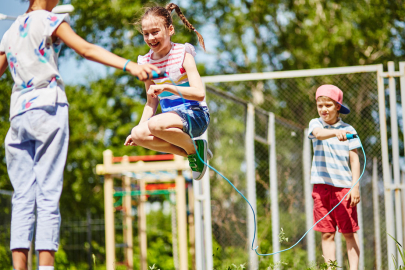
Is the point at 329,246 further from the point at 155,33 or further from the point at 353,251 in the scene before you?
the point at 155,33

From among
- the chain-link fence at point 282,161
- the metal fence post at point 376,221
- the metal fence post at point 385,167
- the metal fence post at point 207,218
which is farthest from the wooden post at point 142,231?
the metal fence post at point 385,167

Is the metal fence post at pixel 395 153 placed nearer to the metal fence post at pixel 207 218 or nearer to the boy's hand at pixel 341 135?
the boy's hand at pixel 341 135

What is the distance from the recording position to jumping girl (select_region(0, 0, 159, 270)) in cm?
245

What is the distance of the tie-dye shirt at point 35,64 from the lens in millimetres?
2521

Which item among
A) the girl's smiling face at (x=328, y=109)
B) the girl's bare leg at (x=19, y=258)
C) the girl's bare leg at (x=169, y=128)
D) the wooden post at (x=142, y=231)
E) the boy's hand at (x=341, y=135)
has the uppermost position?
the girl's smiling face at (x=328, y=109)

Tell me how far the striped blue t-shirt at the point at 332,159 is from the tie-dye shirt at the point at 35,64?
6.50 ft

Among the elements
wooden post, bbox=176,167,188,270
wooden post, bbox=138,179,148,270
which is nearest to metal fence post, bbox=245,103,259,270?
wooden post, bbox=176,167,188,270

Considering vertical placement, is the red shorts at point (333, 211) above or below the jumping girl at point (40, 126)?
below

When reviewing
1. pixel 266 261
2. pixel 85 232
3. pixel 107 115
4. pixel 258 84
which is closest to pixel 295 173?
pixel 266 261

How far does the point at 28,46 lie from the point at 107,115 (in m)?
12.0

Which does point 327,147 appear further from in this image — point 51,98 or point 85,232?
point 85,232

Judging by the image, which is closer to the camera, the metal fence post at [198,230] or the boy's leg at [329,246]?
the boy's leg at [329,246]

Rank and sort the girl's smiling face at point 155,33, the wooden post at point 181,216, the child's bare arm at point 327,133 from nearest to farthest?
1. the girl's smiling face at point 155,33
2. the child's bare arm at point 327,133
3. the wooden post at point 181,216

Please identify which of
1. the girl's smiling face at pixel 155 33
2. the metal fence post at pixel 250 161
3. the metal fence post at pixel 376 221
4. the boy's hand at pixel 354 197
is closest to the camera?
the girl's smiling face at pixel 155 33
